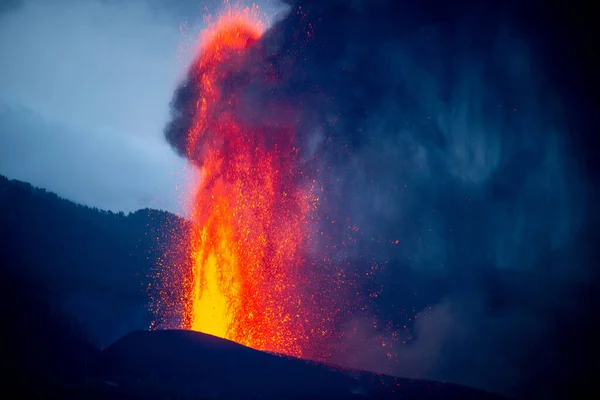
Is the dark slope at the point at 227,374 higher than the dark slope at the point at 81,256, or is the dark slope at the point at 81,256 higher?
the dark slope at the point at 81,256

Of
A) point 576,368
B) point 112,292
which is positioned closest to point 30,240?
point 112,292

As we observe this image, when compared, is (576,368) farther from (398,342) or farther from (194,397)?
(194,397)

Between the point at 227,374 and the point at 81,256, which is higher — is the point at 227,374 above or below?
below

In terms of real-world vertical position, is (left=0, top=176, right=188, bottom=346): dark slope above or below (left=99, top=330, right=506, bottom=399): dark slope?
above

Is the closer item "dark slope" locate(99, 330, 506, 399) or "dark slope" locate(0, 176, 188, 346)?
"dark slope" locate(99, 330, 506, 399)

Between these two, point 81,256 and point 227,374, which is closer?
point 227,374

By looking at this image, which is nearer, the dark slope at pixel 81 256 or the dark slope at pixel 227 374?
the dark slope at pixel 227 374

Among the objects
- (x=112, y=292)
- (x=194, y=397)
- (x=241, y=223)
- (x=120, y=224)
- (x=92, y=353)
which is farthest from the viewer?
(x=120, y=224)

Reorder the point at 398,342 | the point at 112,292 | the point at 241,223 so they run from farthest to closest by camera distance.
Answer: the point at 112,292 < the point at 398,342 < the point at 241,223
